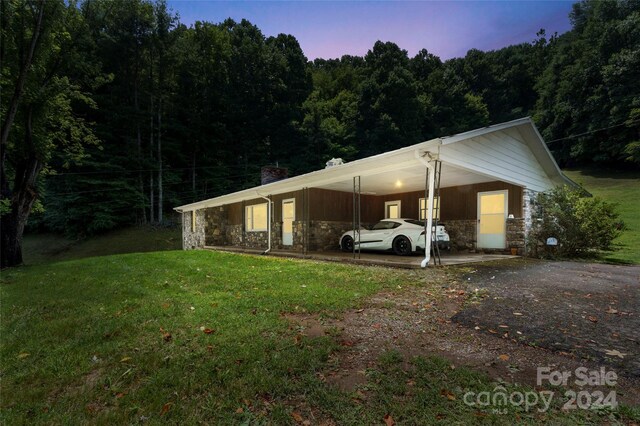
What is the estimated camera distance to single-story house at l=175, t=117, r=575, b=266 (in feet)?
25.1

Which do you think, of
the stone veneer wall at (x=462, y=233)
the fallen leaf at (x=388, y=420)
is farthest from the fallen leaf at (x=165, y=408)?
the stone veneer wall at (x=462, y=233)

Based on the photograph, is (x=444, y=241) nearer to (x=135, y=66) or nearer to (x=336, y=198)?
(x=336, y=198)

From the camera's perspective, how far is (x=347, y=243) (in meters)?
11.5

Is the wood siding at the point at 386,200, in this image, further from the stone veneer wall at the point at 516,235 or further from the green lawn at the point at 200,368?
the green lawn at the point at 200,368

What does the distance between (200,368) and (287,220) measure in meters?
10.5

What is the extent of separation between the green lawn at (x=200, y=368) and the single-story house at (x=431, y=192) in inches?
164

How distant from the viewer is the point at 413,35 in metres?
9.73

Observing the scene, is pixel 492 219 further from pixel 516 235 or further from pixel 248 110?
pixel 248 110

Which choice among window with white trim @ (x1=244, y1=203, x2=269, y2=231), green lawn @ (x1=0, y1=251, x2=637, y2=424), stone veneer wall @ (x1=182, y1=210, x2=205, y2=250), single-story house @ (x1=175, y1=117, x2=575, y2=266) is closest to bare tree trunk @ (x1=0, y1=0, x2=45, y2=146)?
single-story house @ (x1=175, y1=117, x2=575, y2=266)

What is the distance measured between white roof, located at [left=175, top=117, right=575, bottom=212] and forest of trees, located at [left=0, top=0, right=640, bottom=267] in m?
17.2

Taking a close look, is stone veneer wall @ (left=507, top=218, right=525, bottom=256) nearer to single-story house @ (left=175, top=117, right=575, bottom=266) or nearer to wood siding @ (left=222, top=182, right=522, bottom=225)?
single-story house @ (left=175, top=117, right=575, bottom=266)

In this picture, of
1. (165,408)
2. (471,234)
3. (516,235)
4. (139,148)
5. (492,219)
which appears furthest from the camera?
(139,148)

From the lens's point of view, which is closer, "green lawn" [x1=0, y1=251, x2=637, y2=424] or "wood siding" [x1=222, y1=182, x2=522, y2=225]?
"green lawn" [x1=0, y1=251, x2=637, y2=424]

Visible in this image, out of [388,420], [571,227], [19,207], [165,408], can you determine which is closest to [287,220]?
[571,227]
